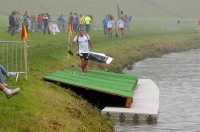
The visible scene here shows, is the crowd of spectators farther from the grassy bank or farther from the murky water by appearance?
the grassy bank

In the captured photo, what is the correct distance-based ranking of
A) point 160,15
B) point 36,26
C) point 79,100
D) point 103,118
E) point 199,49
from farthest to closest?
point 160,15 < point 199,49 < point 36,26 < point 79,100 < point 103,118

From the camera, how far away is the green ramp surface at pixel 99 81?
888 inches

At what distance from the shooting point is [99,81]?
24.8m

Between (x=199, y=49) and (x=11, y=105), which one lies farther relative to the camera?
(x=199, y=49)

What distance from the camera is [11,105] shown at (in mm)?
16516

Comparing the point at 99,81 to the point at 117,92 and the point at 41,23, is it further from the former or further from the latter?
the point at 41,23

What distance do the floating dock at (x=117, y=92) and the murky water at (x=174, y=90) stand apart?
407mm

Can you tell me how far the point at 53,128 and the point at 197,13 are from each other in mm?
111077

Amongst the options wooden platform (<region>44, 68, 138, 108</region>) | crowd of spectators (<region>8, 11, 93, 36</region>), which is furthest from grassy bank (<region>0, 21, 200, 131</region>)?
crowd of spectators (<region>8, 11, 93, 36</region>)

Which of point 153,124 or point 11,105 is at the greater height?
point 11,105

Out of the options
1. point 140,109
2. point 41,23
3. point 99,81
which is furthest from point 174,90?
point 41,23

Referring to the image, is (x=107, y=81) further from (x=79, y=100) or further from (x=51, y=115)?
(x=51, y=115)

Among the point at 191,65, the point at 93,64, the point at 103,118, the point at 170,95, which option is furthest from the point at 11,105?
the point at 191,65

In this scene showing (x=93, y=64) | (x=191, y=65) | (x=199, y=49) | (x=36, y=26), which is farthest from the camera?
(x=199, y=49)
